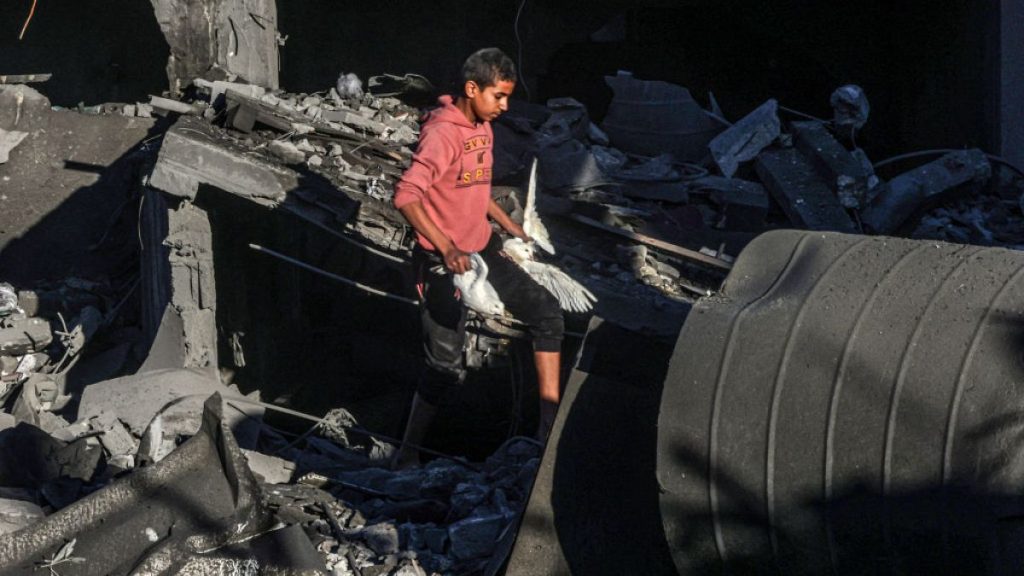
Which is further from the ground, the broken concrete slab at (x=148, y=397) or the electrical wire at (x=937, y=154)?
the electrical wire at (x=937, y=154)

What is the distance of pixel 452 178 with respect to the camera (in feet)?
17.6

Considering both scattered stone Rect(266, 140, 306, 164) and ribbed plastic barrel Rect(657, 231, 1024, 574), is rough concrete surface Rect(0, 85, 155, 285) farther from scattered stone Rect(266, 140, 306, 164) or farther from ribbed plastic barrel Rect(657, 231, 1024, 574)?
ribbed plastic barrel Rect(657, 231, 1024, 574)

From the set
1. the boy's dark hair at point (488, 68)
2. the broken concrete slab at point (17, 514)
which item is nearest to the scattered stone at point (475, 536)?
the broken concrete slab at point (17, 514)

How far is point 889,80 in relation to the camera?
499 inches

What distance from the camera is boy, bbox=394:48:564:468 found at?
5184mm

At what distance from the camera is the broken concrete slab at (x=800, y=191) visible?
895cm

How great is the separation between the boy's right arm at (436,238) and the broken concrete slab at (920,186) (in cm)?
497

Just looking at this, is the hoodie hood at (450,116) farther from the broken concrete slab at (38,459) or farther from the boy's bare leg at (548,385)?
the broken concrete slab at (38,459)

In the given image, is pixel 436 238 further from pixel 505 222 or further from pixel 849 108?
pixel 849 108

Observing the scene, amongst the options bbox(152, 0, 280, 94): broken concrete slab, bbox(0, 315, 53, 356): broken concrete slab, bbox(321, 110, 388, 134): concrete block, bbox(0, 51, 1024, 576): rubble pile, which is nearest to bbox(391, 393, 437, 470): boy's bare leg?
bbox(0, 51, 1024, 576): rubble pile

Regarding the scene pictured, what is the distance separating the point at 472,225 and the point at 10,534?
2336 millimetres

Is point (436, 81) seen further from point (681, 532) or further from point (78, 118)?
point (681, 532)

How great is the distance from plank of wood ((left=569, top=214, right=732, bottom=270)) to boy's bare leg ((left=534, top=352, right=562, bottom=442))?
1.86m

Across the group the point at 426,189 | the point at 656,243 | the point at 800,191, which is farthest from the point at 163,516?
the point at 800,191
